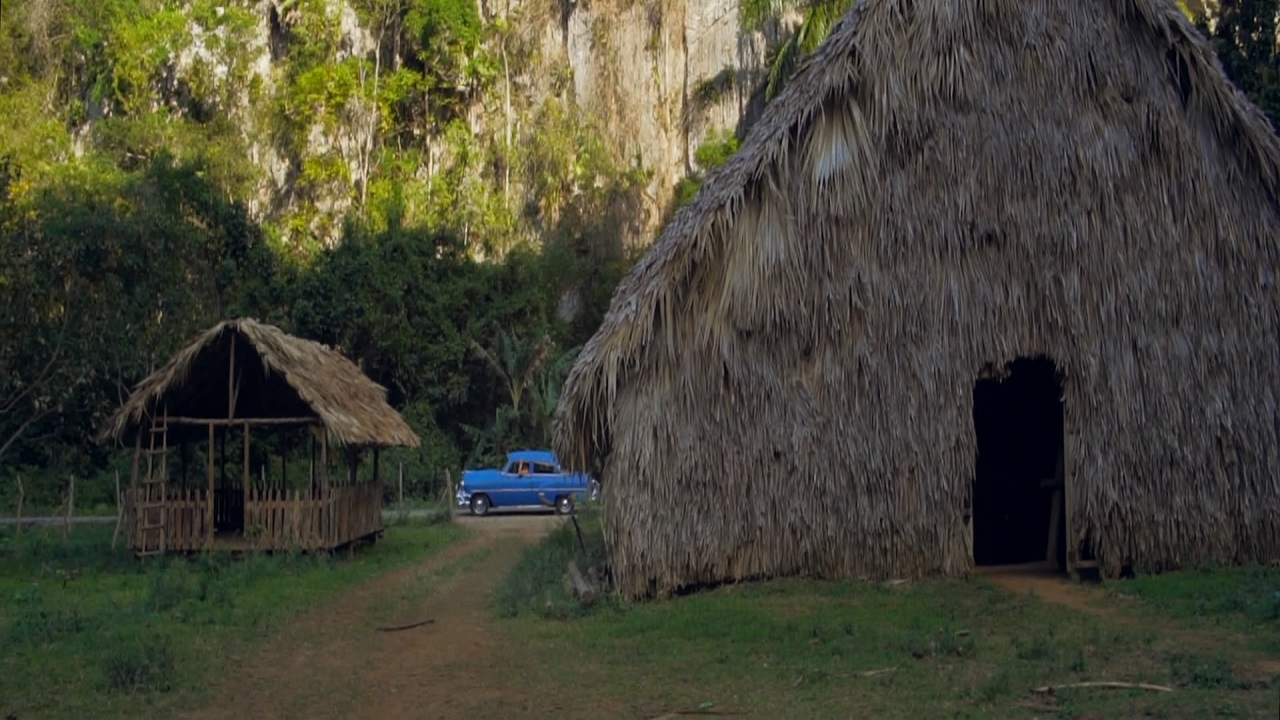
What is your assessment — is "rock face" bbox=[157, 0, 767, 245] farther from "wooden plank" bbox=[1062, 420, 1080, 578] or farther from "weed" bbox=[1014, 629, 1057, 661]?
"weed" bbox=[1014, 629, 1057, 661]

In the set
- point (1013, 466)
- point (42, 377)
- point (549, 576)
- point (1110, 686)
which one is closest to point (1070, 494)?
point (1013, 466)

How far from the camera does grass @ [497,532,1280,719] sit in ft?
32.6

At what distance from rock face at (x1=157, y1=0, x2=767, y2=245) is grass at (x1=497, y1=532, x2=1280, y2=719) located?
31433mm

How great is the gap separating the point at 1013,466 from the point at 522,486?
15.2 metres

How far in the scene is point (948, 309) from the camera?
15383 mm

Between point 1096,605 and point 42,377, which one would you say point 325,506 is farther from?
point 1096,605

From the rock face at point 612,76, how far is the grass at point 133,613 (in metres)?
22.3

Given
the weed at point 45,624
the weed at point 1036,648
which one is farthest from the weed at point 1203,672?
the weed at point 45,624

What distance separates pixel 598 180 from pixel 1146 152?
30532mm

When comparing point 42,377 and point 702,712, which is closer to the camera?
point 702,712

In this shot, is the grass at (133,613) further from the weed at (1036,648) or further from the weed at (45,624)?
the weed at (1036,648)

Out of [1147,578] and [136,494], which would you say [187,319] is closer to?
[136,494]

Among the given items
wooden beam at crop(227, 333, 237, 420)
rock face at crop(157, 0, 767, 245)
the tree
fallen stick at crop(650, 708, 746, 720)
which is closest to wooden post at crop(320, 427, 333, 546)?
wooden beam at crop(227, 333, 237, 420)

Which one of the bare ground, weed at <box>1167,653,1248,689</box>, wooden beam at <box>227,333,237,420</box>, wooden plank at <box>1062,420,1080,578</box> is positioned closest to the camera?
weed at <box>1167,653,1248,689</box>
